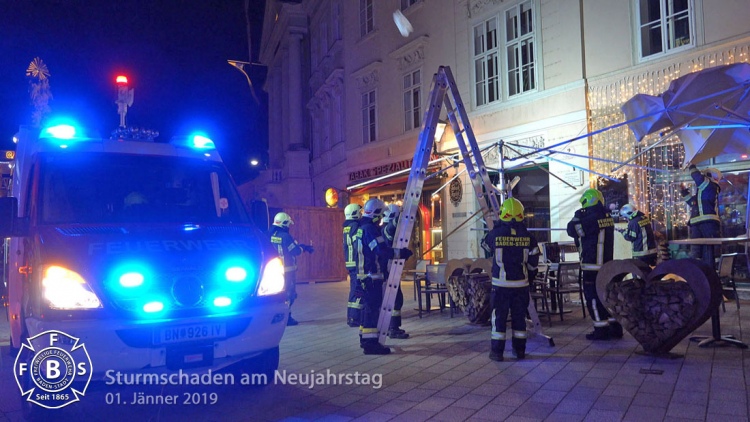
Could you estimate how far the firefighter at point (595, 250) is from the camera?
282 inches

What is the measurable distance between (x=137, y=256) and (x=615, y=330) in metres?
5.92

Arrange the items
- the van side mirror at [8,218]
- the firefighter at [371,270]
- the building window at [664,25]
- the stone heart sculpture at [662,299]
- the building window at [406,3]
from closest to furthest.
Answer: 1. the van side mirror at [8,218]
2. the stone heart sculpture at [662,299]
3. the firefighter at [371,270]
4. the building window at [664,25]
5. the building window at [406,3]

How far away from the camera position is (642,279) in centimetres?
638

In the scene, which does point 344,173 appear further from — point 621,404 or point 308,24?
point 621,404

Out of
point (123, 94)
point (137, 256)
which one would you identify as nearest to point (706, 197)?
point (137, 256)

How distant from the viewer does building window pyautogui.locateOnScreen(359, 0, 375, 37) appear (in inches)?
762

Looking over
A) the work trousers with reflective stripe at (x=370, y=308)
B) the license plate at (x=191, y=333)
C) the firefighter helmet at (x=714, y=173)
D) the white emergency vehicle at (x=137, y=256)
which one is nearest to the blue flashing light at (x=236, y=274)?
the white emergency vehicle at (x=137, y=256)

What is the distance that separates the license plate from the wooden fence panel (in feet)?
39.5

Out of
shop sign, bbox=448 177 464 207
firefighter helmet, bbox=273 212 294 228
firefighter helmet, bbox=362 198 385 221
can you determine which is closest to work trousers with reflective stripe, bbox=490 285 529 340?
firefighter helmet, bbox=362 198 385 221

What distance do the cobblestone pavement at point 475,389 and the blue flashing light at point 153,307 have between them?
0.72 metres

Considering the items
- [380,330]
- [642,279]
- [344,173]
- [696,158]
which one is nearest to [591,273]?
[642,279]

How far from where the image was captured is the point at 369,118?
63.9 feet

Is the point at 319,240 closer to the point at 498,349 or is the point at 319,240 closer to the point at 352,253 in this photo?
the point at 352,253

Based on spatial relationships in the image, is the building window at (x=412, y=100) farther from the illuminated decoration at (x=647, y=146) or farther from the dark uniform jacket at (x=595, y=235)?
the dark uniform jacket at (x=595, y=235)
